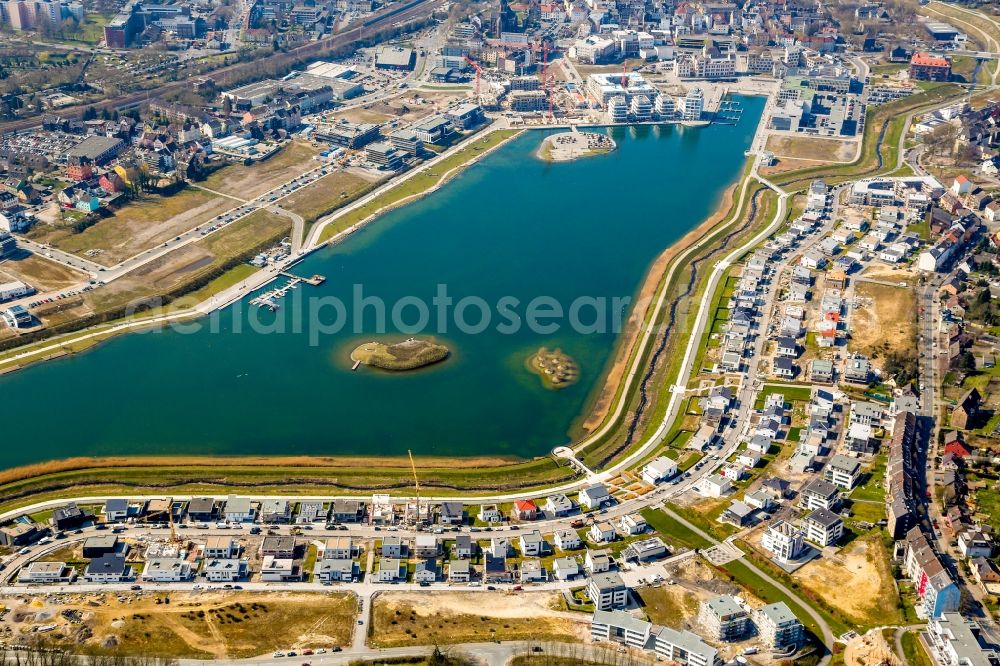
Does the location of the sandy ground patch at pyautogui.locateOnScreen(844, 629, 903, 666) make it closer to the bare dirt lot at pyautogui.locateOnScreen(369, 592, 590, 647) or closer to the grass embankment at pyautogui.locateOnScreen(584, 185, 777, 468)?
the bare dirt lot at pyautogui.locateOnScreen(369, 592, 590, 647)

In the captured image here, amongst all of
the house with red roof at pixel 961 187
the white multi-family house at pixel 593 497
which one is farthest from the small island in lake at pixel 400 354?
the house with red roof at pixel 961 187

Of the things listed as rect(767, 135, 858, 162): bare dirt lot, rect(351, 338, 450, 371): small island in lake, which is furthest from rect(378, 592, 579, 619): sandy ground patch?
rect(767, 135, 858, 162): bare dirt lot

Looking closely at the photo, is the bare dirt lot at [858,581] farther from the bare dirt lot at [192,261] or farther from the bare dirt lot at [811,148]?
the bare dirt lot at [811,148]

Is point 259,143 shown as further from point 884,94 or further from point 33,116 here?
point 884,94

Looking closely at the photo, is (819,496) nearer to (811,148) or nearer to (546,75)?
(811,148)

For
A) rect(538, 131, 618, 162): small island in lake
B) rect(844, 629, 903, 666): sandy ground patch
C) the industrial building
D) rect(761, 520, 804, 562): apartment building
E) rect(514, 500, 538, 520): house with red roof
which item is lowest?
rect(514, 500, 538, 520): house with red roof

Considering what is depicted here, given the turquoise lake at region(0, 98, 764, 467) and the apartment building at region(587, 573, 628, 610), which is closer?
the apartment building at region(587, 573, 628, 610)

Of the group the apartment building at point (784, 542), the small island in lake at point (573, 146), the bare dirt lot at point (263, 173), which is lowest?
the apartment building at point (784, 542)

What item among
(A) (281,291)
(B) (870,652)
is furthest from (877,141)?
(B) (870,652)
